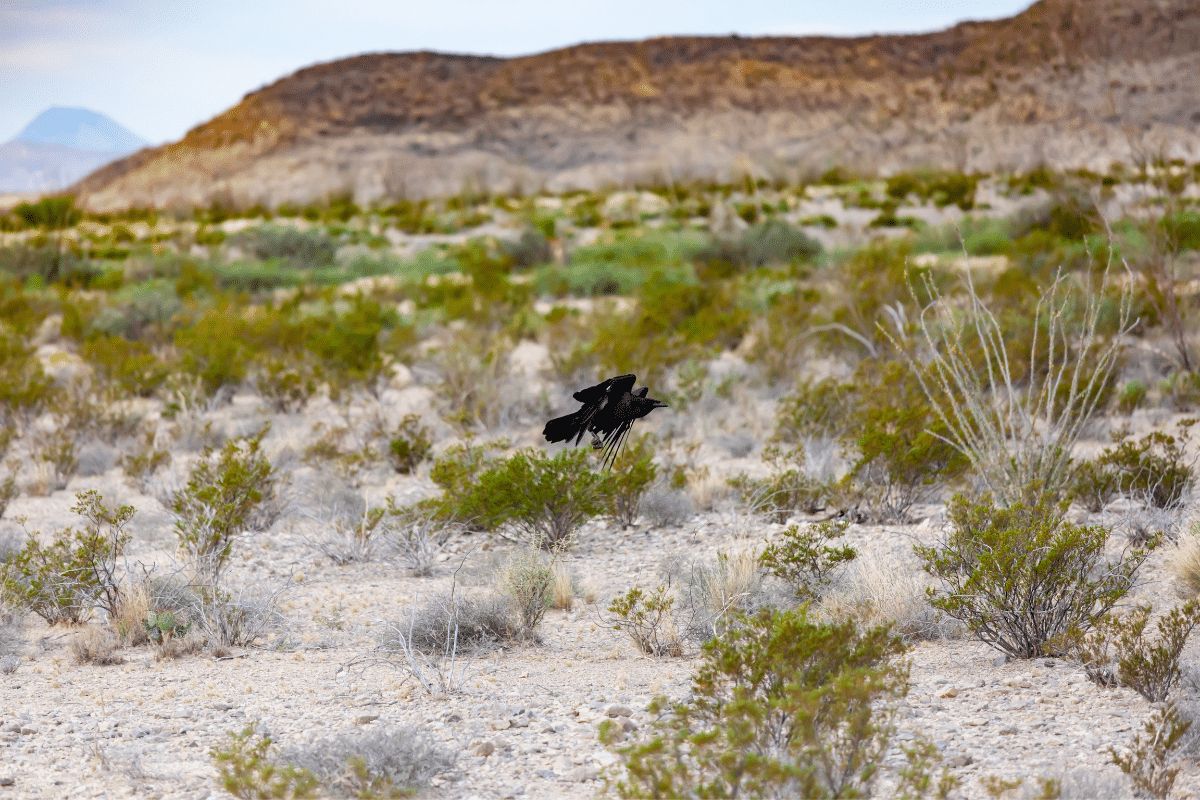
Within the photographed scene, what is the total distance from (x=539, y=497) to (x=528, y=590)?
1.12 meters

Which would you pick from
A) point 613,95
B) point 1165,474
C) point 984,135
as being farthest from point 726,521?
point 613,95

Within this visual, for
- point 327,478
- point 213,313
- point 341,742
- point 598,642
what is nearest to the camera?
point 341,742

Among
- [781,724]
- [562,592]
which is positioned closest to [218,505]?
[562,592]

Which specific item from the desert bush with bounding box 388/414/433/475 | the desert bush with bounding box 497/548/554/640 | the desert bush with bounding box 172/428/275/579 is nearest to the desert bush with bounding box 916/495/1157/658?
the desert bush with bounding box 497/548/554/640

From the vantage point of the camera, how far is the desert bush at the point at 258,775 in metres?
3.59

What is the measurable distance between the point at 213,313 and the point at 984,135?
3694cm

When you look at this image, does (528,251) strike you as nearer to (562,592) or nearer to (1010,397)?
(562,592)

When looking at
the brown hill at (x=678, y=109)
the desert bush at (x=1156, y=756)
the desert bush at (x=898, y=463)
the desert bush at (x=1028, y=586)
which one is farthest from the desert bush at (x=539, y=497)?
the brown hill at (x=678, y=109)

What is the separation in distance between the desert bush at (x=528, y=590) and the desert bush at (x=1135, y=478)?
308 cm

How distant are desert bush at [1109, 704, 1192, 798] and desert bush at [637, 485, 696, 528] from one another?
3.49 metres

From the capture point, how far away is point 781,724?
3.69 metres

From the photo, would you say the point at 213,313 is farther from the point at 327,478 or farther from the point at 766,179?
the point at 766,179

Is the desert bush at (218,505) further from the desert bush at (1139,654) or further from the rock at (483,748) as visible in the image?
the desert bush at (1139,654)

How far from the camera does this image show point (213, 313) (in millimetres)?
12977
